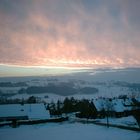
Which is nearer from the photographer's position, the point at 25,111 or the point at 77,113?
the point at 25,111

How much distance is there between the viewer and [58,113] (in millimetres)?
60938

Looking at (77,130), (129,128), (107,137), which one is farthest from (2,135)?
(129,128)

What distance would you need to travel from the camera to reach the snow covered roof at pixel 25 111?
47.2 m

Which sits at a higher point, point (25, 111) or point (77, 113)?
point (25, 111)

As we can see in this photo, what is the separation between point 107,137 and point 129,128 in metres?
6.43

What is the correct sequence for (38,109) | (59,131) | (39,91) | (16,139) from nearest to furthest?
(16,139), (59,131), (38,109), (39,91)

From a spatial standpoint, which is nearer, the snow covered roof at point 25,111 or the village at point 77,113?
the village at point 77,113

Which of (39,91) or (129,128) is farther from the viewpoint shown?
(39,91)

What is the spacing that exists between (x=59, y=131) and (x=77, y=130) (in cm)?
225

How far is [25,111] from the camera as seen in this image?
48.8 metres

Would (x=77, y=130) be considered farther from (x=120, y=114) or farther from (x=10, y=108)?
(x=120, y=114)

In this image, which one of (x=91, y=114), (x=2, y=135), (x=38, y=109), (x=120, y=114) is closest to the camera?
(x=2, y=135)

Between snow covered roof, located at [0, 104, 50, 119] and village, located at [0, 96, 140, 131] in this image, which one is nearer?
village, located at [0, 96, 140, 131]

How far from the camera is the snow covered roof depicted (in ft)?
155
